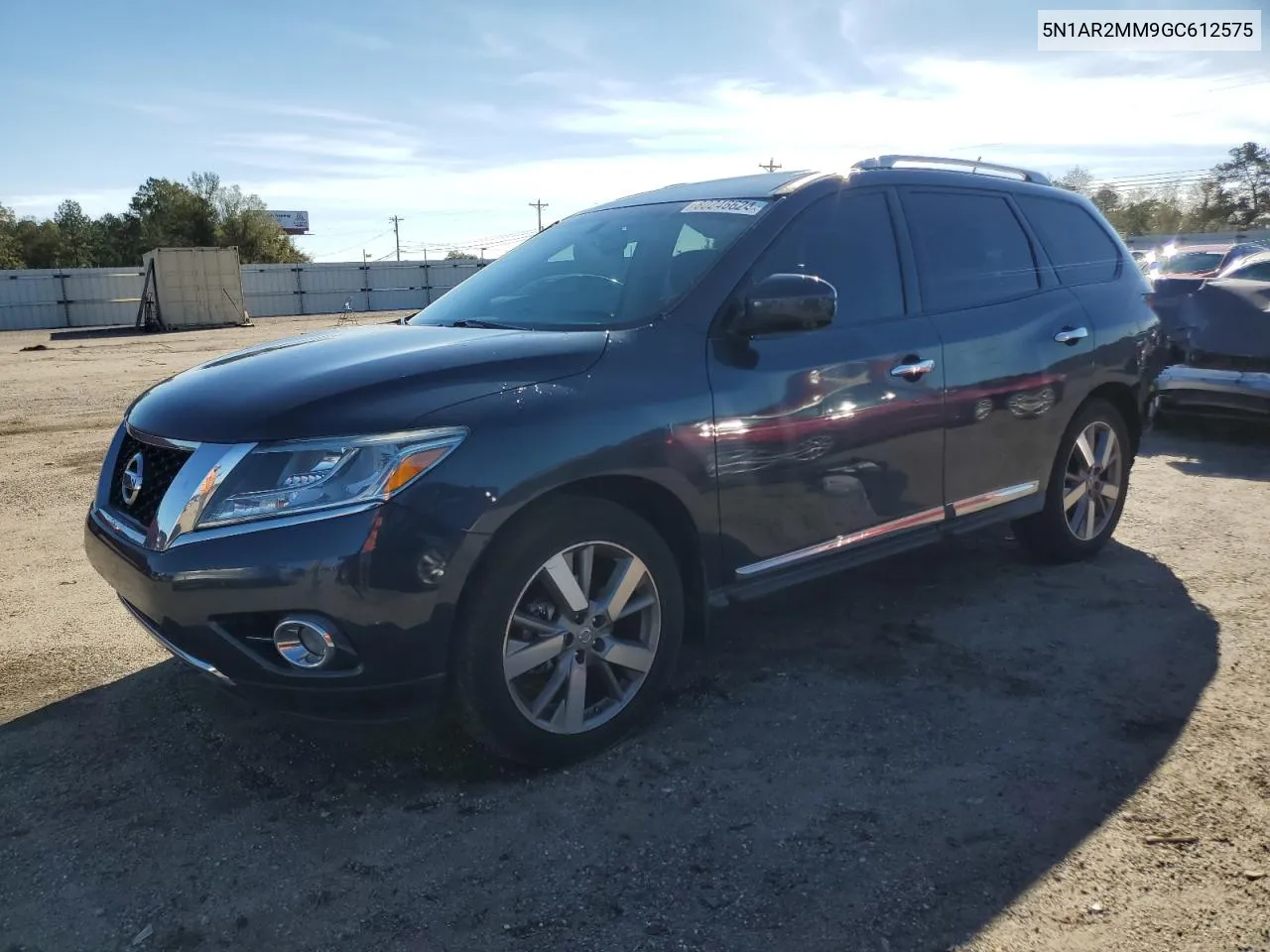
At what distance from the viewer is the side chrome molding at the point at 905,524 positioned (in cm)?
354

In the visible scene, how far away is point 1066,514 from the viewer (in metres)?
4.92

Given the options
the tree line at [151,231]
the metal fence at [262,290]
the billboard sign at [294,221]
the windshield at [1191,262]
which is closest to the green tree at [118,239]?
the tree line at [151,231]

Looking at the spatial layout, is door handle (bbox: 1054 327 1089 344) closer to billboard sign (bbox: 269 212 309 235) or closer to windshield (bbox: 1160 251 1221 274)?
windshield (bbox: 1160 251 1221 274)

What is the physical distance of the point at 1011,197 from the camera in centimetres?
480

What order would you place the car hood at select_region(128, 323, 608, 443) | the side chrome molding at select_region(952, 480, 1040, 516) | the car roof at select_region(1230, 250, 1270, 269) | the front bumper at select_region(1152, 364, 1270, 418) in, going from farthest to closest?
1. the car roof at select_region(1230, 250, 1270, 269)
2. the front bumper at select_region(1152, 364, 1270, 418)
3. the side chrome molding at select_region(952, 480, 1040, 516)
4. the car hood at select_region(128, 323, 608, 443)

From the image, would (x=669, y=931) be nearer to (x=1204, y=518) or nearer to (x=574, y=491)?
(x=574, y=491)

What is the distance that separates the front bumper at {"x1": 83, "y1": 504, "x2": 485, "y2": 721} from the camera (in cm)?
261

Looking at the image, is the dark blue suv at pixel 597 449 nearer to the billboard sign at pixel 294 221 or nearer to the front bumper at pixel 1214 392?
the front bumper at pixel 1214 392

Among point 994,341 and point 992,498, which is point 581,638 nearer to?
Answer: point 992,498

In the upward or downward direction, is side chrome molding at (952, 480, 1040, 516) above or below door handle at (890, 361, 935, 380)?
below

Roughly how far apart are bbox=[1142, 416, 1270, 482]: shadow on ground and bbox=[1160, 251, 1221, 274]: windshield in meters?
2.89

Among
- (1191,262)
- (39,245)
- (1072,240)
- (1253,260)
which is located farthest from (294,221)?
(1072,240)

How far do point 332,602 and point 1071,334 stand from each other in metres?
3.65

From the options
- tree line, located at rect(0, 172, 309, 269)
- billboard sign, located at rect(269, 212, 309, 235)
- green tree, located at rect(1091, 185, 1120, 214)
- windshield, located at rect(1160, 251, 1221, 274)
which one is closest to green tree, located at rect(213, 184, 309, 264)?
tree line, located at rect(0, 172, 309, 269)
